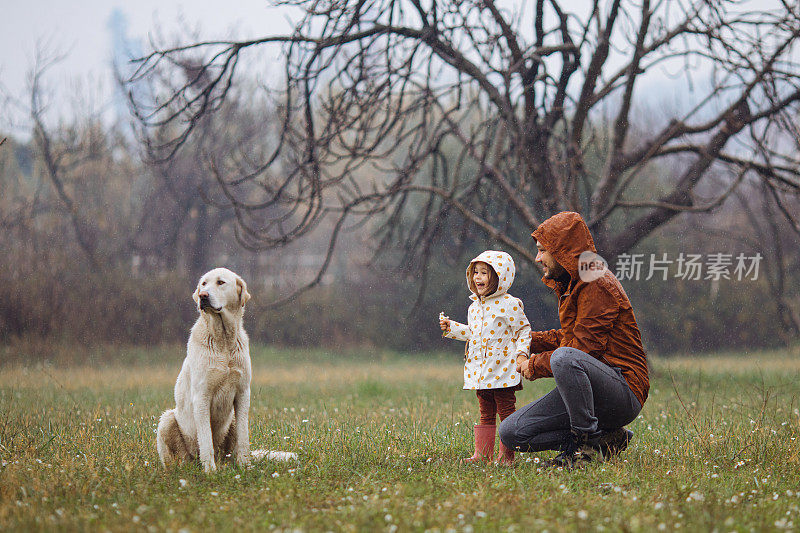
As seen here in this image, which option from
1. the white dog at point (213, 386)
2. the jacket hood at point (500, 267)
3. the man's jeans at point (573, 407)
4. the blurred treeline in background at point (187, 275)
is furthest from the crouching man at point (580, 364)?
the blurred treeline in background at point (187, 275)

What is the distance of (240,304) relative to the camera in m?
4.88

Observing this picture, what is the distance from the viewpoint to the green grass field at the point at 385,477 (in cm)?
345

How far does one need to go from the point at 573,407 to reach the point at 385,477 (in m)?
1.22

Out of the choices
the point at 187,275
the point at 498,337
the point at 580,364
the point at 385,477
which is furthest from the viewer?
the point at 187,275

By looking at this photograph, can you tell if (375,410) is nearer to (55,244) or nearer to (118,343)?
(118,343)

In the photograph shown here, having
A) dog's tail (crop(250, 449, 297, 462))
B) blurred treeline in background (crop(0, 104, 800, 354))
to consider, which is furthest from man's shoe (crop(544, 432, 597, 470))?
blurred treeline in background (crop(0, 104, 800, 354))

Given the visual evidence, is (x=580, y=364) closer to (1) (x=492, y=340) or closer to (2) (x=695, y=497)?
(1) (x=492, y=340)

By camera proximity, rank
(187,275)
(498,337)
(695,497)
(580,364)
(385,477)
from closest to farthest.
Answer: (695,497), (580,364), (385,477), (498,337), (187,275)

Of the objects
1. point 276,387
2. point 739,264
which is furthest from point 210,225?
point 739,264

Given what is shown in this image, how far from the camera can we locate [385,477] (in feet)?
14.6

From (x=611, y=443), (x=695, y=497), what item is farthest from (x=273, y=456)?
(x=695, y=497)

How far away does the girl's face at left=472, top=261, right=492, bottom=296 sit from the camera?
495 centimetres

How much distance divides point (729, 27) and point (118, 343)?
1275 centimetres

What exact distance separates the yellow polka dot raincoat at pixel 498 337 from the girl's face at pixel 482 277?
6 centimetres
